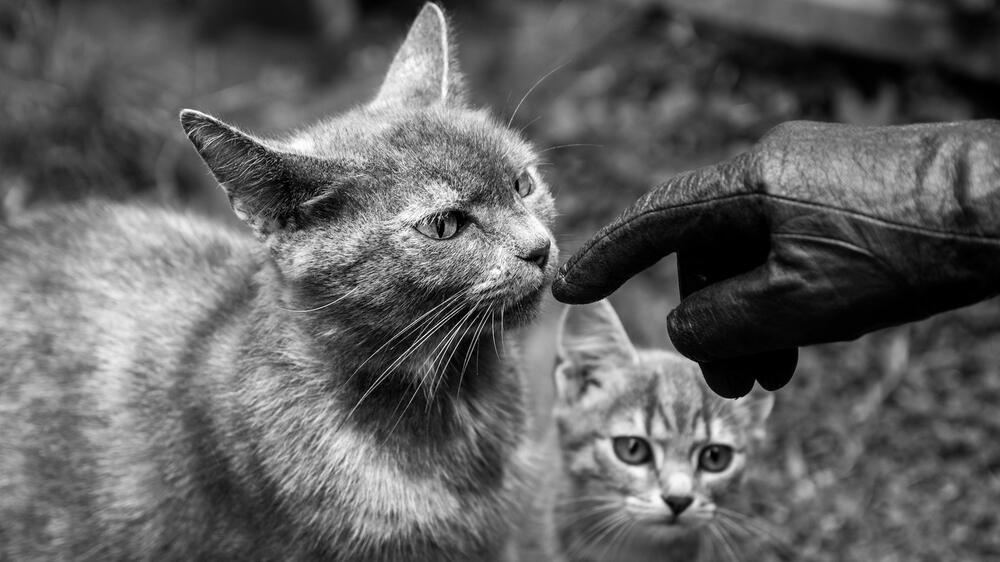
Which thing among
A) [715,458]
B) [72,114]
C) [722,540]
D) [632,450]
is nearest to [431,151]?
[632,450]

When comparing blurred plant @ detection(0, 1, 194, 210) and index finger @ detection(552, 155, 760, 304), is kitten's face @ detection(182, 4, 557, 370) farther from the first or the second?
blurred plant @ detection(0, 1, 194, 210)

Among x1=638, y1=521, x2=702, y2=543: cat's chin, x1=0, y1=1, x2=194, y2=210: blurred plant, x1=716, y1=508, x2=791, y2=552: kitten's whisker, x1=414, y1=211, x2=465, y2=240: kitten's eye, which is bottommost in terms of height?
x1=716, y1=508, x2=791, y2=552: kitten's whisker

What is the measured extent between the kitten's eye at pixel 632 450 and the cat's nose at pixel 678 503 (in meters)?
0.23

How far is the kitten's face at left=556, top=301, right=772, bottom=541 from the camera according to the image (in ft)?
12.1

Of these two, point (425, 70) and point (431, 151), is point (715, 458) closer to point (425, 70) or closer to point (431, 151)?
point (431, 151)

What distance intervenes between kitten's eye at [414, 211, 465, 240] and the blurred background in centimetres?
135

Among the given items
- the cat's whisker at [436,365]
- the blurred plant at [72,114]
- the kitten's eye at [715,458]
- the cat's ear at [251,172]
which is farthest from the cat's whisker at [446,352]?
the blurred plant at [72,114]

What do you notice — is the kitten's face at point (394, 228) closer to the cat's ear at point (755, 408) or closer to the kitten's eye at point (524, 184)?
the kitten's eye at point (524, 184)

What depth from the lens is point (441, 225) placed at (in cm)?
294

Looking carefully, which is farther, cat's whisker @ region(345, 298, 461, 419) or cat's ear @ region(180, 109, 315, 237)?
cat's whisker @ region(345, 298, 461, 419)

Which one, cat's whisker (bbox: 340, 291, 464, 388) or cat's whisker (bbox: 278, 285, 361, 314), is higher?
cat's whisker (bbox: 278, 285, 361, 314)

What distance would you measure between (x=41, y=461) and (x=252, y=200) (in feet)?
4.32

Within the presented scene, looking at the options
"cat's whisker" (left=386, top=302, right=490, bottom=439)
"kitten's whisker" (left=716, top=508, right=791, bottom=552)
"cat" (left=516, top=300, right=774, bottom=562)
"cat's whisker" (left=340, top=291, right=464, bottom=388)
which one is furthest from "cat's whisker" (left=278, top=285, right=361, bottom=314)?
"kitten's whisker" (left=716, top=508, right=791, bottom=552)

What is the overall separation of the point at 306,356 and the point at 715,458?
168cm
